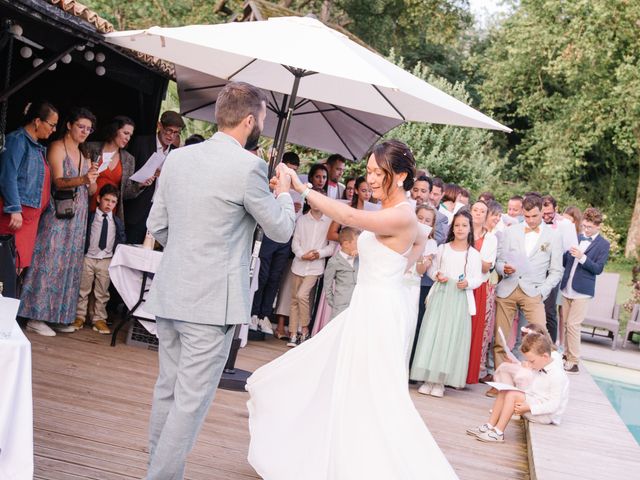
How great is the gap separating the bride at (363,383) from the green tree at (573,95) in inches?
796

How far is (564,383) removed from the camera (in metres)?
6.96

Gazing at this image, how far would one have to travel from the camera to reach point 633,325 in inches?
626

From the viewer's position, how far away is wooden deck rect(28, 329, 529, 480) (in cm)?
455

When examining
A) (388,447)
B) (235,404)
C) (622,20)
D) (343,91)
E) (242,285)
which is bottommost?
(235,404)

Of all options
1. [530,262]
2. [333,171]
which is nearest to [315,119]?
[333,171]

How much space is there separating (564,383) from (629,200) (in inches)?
977

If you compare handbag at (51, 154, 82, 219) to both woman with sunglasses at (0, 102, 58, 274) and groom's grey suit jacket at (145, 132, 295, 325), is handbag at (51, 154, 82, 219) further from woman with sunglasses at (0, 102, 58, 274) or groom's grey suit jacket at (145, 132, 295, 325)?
groom's grey suit jacket at (145, 132, 295, 325)

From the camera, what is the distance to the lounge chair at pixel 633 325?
15891 millimetres

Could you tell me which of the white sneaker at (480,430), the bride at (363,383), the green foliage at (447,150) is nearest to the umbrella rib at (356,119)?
the white sneaker at (480,430)

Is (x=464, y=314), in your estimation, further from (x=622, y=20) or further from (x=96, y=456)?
(x=622, y=20)

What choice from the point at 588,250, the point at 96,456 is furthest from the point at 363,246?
the point at 588,250

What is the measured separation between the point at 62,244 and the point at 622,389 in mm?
8240

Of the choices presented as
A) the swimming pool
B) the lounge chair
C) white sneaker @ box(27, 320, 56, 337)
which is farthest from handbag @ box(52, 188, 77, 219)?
the lounge chair

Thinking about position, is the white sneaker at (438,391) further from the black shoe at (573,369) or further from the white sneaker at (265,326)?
the black shoe at (573,369)
